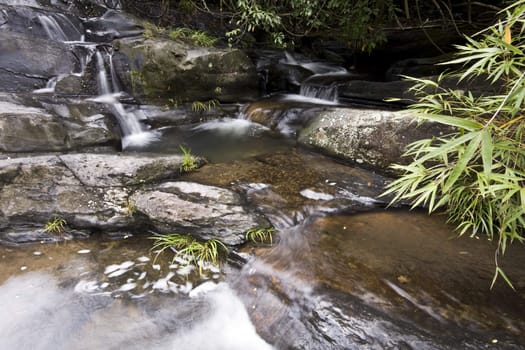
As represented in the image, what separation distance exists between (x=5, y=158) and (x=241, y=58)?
4.93 metres

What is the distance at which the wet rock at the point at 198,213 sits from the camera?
10.5 ft

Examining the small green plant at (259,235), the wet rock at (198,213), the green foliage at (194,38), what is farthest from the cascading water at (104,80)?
the small green plant at (259,235)

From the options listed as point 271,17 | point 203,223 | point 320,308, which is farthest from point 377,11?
point 320,308

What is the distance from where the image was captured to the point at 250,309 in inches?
98.8

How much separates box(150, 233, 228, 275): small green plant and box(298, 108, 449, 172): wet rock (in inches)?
97.9

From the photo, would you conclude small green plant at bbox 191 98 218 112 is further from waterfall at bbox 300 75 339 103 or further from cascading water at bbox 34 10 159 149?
waterfall at bbox 300 75 339 103

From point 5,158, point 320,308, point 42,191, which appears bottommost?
point 320,308

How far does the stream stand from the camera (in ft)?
7.09

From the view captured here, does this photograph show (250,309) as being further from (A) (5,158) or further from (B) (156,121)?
(B) (156,121)

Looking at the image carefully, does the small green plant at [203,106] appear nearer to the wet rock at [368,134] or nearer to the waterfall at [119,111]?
the waterfall at [119,111]

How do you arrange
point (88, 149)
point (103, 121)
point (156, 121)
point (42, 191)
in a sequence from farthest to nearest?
point (156, 121) < point (103, 121) < point (88, 149) < point (42, 191)

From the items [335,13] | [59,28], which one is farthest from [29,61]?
[335,13]

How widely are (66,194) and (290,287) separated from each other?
2648mm

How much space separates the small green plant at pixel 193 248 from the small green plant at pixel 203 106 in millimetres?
4188
